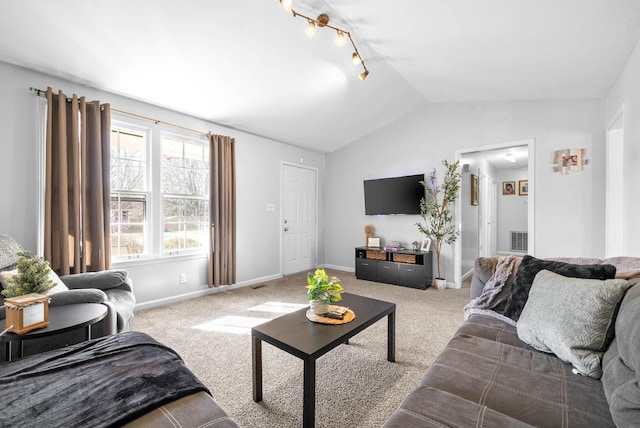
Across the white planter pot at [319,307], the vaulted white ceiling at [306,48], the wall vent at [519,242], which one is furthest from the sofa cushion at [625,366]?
the wall vent at [519,242]

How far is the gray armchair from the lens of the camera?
192cm

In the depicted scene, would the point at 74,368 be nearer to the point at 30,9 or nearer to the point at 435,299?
the point at 30,9

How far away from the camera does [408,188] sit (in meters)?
4.74

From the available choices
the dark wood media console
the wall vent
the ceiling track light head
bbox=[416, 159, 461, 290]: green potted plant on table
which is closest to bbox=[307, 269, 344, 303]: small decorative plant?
the ceiling track light head

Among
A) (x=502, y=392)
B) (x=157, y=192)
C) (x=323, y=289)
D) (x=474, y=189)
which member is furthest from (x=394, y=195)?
(x=502, y=392)

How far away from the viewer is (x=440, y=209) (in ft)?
14.8

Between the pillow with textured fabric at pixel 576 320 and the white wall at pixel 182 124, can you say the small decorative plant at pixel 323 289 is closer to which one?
the pillow with textured fabric at pixel 576 320

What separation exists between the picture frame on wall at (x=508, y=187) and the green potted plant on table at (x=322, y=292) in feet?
25.3

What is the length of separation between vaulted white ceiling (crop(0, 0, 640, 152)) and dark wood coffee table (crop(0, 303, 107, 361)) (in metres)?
2.16

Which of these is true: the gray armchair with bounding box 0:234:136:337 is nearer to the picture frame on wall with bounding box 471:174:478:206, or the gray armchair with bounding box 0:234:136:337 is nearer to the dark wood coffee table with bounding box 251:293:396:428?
the dark wood coffee table with bounding box 251:293:396:428

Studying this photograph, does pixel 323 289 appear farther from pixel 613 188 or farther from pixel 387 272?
pixel 613 188

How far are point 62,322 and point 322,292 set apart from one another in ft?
4.86

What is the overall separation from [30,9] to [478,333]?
3.74 metres

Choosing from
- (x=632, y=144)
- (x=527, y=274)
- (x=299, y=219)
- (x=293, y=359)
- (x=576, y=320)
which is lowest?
(x=293, y=359)
